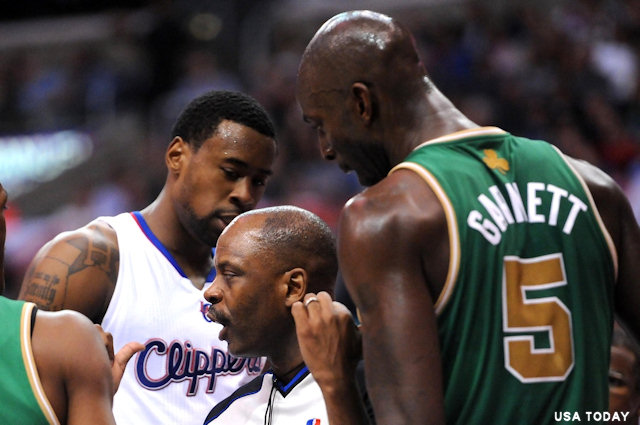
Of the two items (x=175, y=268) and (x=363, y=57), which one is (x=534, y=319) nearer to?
(x=363, y=57)

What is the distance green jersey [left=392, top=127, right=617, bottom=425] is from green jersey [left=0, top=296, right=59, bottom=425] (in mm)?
982

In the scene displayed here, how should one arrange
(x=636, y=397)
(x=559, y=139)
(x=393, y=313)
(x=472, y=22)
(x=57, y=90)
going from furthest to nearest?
1. (x=57, y=90)
2. (x=472, y=22)
3. (x=559, y=139)
4. (x=636, y=397)
5. (x=393, y=313)

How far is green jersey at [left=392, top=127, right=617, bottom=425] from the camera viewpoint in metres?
2.09

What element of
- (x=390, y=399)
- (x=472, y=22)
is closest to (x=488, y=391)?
(x=390, y=399)

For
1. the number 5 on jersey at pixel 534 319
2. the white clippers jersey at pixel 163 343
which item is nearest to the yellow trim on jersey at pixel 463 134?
the number 5 on jersey at pixel 534 319

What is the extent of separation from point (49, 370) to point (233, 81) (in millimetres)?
8654

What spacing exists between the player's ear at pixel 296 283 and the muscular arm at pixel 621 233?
928mm

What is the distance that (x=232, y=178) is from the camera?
3.52 metres

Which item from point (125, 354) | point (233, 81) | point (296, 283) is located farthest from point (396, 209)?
point (233, 81)

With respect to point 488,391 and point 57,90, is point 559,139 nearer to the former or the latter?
point 488,391

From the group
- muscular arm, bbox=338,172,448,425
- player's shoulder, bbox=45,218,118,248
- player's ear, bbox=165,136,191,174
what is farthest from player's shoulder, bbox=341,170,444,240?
player's ear, bbox=165,136,191,174

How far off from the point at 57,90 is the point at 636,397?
10.1 m

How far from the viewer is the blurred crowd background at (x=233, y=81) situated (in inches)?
314

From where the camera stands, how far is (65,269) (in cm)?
324
